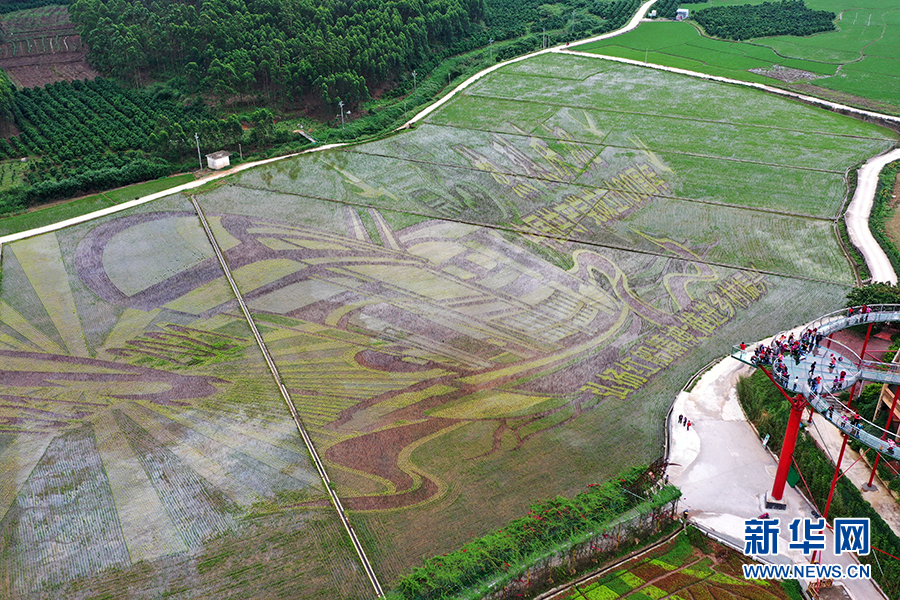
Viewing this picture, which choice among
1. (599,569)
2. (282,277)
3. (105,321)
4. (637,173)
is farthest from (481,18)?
(599,569)

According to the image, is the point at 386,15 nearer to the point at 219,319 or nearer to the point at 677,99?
the point at 677,99

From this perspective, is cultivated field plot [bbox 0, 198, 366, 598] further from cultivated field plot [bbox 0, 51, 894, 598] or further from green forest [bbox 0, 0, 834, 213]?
green forest [bbox 0, 0, 834, 213]

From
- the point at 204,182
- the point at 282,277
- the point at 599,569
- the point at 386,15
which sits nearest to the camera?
the point at 599,569

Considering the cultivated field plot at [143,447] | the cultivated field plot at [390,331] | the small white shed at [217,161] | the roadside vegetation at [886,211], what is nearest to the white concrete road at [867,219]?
the roadside vegetation at [886,211]

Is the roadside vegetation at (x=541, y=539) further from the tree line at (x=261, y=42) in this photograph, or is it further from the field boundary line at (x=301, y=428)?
the tree line at (x=261, y=42)

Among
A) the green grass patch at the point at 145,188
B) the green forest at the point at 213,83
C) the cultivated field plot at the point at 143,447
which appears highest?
the green forest at the point at 213,83

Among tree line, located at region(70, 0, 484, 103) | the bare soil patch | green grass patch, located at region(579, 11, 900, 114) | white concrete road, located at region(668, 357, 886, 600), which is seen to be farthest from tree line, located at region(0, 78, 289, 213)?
the bare soil patch

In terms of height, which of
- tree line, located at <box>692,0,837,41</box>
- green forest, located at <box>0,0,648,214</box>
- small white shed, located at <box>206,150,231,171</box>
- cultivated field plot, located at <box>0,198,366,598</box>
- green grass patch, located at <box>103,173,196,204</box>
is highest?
tree line, located at <box>692,0,837,41</box>
